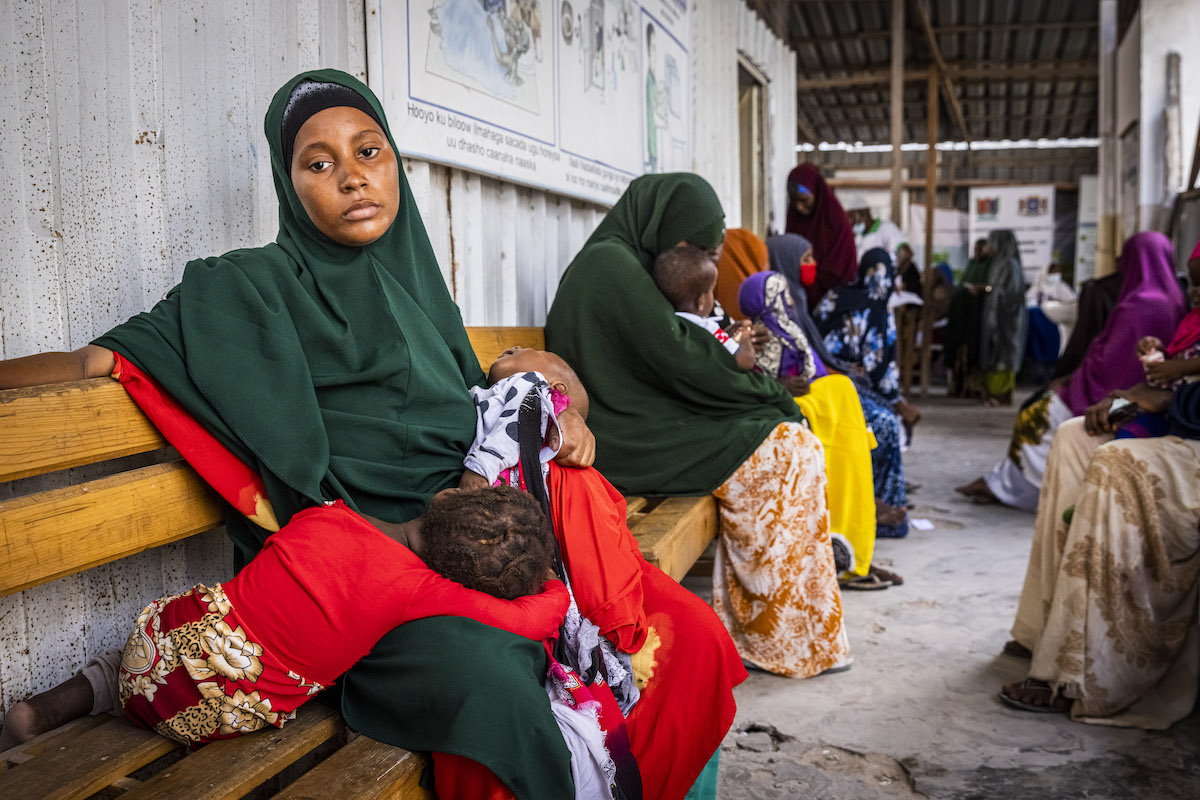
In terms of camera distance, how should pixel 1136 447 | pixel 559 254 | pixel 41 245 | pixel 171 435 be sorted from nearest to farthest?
pixel 171 435 → pixel 41 245 → pixel 1136 447 → pixel 559 254

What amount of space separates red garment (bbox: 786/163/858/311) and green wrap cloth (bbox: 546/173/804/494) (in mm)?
2387

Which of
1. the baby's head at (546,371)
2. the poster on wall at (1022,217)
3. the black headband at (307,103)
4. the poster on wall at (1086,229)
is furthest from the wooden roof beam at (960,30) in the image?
the black headband at (307,103)

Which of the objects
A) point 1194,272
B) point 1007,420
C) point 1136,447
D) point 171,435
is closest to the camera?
point 171,435

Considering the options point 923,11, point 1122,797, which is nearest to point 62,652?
point 1122,797

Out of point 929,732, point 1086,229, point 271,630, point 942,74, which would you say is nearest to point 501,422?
point 271,630

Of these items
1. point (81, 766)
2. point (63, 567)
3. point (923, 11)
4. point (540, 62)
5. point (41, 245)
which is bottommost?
point (81, 766)

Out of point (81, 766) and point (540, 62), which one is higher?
point (540, 62)

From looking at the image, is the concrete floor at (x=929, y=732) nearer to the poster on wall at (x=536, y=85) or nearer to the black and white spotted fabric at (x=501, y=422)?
the black and white spotted fabric at (x=501, y=422)

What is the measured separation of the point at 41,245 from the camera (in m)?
1.68

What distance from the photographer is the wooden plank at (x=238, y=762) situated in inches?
48.5

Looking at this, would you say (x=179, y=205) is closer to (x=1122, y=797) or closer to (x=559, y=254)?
(x=559, y=254)

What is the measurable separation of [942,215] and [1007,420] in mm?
5242

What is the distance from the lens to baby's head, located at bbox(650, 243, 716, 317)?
3.05m

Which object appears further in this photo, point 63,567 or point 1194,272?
point 1194,272
